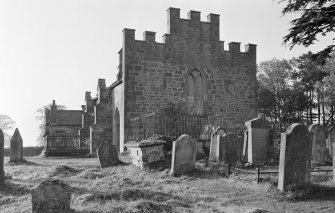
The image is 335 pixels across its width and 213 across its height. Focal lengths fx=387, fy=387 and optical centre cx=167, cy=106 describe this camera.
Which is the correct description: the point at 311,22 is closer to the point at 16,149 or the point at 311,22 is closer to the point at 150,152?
the point at 150,152

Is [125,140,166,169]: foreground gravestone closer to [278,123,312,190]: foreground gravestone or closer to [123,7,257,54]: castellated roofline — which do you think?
[278,123,312,190]: foreground gravestone

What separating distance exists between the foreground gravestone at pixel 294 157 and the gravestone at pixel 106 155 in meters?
8.65

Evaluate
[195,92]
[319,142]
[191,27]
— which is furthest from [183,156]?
[191,27]

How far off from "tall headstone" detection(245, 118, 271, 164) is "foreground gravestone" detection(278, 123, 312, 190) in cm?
491

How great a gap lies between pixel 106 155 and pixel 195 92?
1080 centimetres

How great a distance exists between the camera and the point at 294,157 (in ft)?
32.1

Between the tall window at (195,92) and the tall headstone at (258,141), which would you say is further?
the tall window at (195,92)

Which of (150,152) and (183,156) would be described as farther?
(150,152)

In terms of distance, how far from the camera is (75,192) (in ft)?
35.5

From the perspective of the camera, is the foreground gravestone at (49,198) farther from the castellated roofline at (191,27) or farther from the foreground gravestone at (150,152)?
the castellated roofline at (191,27)

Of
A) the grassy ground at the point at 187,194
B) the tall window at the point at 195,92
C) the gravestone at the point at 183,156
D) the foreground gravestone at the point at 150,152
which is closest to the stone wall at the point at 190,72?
the tall window at the point at 195,92

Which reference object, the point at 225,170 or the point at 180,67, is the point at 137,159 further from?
the point at 180,67

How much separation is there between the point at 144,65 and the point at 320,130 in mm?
12947

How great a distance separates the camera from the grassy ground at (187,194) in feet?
28.6
